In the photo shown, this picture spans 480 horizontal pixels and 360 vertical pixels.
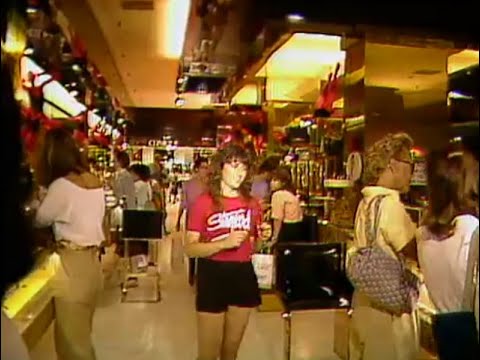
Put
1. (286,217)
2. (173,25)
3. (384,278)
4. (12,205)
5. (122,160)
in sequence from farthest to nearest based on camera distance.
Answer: (122,160), (173,25), (286,217), (384,278), (12,205)

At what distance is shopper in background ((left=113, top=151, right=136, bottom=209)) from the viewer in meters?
8.04

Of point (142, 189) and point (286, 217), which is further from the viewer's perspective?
point (142, 189)

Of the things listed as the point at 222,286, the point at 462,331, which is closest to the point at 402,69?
the point at 222,286

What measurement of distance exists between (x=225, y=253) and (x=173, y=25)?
17.5 ft

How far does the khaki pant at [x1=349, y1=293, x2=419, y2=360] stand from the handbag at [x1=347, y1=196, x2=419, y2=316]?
70 mm

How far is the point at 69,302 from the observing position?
3662 millimetres

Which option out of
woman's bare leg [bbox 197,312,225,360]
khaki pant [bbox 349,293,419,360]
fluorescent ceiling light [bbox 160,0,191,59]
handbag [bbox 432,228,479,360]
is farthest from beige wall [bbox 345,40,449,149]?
fluorescent ceiling light [bbox 160,0,191,59]

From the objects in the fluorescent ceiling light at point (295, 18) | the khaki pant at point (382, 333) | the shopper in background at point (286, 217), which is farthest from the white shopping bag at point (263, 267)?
the shopper in background at point (286, 217)

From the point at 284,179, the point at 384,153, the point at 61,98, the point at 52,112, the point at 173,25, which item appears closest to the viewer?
the point at 384,153

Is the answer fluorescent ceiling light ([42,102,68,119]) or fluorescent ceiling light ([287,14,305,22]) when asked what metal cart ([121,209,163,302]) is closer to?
fluorescent ceiling light ([42,102,68,119])

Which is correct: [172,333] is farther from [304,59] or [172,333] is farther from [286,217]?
[304,59]

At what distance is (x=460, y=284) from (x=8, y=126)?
1796 millimetres

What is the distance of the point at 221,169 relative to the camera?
3643 millimetres

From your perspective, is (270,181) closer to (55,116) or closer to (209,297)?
(55,116)
